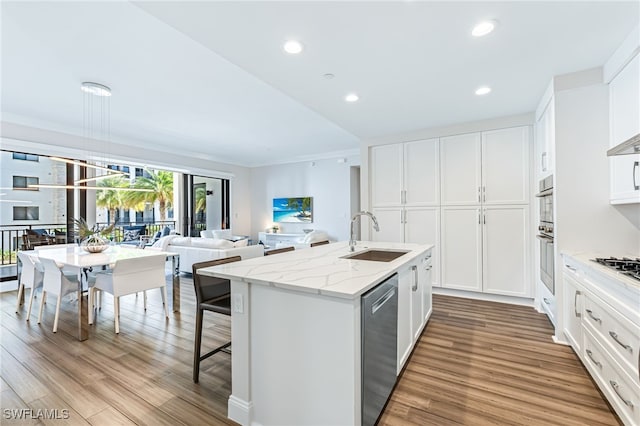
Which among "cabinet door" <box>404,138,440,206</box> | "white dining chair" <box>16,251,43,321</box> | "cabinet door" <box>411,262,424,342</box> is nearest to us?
"cabinet door" <box>411,262,424,342</box>

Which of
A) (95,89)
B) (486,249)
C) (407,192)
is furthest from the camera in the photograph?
(407,192)

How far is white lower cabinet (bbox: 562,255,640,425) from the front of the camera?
147 cm

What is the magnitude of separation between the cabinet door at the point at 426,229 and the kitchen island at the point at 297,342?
2.62 metres

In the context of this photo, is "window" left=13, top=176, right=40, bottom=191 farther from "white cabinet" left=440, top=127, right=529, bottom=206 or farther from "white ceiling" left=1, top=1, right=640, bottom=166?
"white cabinet" left=440, top=127, right=529, bottom=206

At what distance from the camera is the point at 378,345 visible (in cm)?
162

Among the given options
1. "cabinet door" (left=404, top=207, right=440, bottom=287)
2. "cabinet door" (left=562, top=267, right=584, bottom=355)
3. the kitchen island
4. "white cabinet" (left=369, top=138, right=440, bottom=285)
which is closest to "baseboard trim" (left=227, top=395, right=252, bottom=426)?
the kitchen island

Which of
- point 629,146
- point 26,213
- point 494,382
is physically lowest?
point 494,382

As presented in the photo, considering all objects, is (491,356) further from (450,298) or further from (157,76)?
(157,76)

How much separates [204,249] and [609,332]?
5.14m

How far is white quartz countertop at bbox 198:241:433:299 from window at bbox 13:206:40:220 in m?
5.46

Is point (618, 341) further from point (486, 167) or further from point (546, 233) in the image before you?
point (486, 167)

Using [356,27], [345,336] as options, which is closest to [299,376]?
[345,336]

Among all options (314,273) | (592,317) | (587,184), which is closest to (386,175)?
(587,184)

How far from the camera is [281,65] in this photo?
7.98 ft
